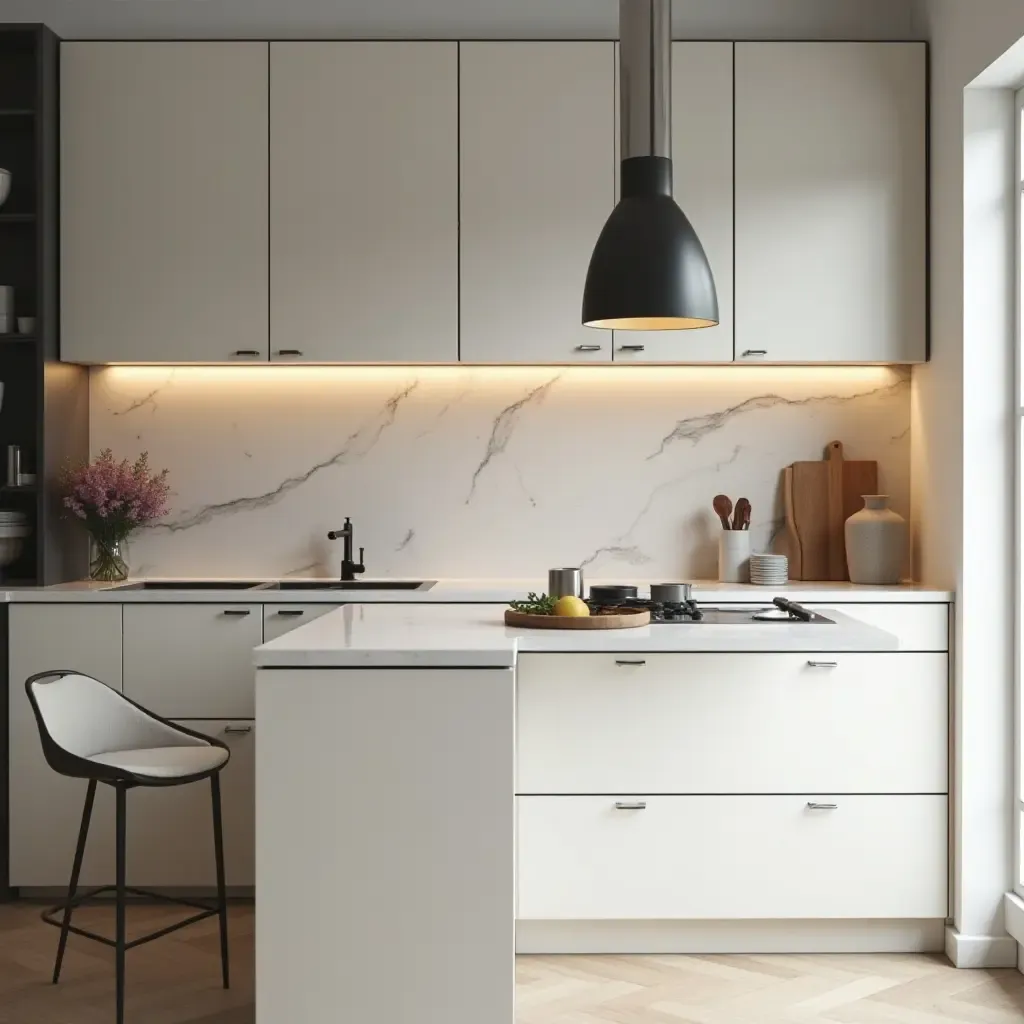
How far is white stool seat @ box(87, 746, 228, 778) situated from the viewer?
108 inches

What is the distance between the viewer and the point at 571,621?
2.81 m

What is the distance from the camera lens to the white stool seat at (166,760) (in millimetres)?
2732

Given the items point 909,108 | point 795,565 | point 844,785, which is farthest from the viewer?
point 795,565

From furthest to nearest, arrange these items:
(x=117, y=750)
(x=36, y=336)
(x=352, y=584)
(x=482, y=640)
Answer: (x=352, y=584) < (x=36, y=336) < (x=117, y=750) < (x=482, y=640)

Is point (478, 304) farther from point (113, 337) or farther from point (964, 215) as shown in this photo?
point (964, 215)

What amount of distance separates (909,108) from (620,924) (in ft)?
8.48

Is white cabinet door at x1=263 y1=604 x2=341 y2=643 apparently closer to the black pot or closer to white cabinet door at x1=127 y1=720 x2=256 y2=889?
white cabinet door at x1=127 y1=720 x2=256 y2=889

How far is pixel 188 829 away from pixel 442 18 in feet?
8.97

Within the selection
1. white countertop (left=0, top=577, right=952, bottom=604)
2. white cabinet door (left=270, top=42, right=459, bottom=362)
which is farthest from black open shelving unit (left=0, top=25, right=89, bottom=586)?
white cabinet door (left=270, top=42, right=459, bottom=362)

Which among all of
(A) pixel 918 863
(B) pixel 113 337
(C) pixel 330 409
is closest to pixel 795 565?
(A) pixel 918 863

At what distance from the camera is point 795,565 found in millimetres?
4117

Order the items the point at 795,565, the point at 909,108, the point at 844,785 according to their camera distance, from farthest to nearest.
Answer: the point at 795,565
the point at 909,108
the point at 844,785

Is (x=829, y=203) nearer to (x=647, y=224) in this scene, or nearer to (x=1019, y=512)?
(x=1019, y=512)

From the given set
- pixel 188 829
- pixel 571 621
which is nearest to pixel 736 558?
pixel 571 621
